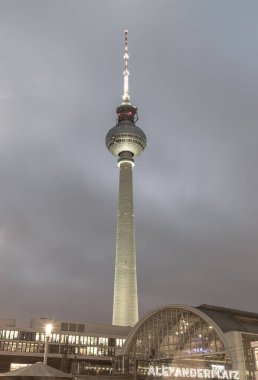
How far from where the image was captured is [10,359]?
101 m

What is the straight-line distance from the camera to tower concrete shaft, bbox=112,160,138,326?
13062 centimetres

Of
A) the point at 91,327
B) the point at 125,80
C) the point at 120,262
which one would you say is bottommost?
the point at 91,327

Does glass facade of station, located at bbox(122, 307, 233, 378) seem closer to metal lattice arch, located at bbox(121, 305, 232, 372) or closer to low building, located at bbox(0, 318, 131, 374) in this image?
metal lattice arch, located at bbox(121, 305, 232, 372)

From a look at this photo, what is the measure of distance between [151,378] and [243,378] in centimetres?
1628

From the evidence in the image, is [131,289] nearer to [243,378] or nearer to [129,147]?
[129,147]

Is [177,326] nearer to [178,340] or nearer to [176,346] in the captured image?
[178,340]

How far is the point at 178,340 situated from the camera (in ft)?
249

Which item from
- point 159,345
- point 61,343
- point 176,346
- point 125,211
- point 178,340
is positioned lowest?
point 176,346

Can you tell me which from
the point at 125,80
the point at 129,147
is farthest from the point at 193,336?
the point at 125,80

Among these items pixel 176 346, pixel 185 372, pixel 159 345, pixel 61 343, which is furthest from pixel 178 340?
pixel 61 343

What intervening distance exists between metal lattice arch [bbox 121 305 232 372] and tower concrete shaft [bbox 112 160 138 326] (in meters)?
42.9

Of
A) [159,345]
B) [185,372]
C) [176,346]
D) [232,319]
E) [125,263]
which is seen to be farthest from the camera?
[125,263]

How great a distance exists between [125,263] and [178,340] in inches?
2483

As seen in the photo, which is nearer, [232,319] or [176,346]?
[176,346]
